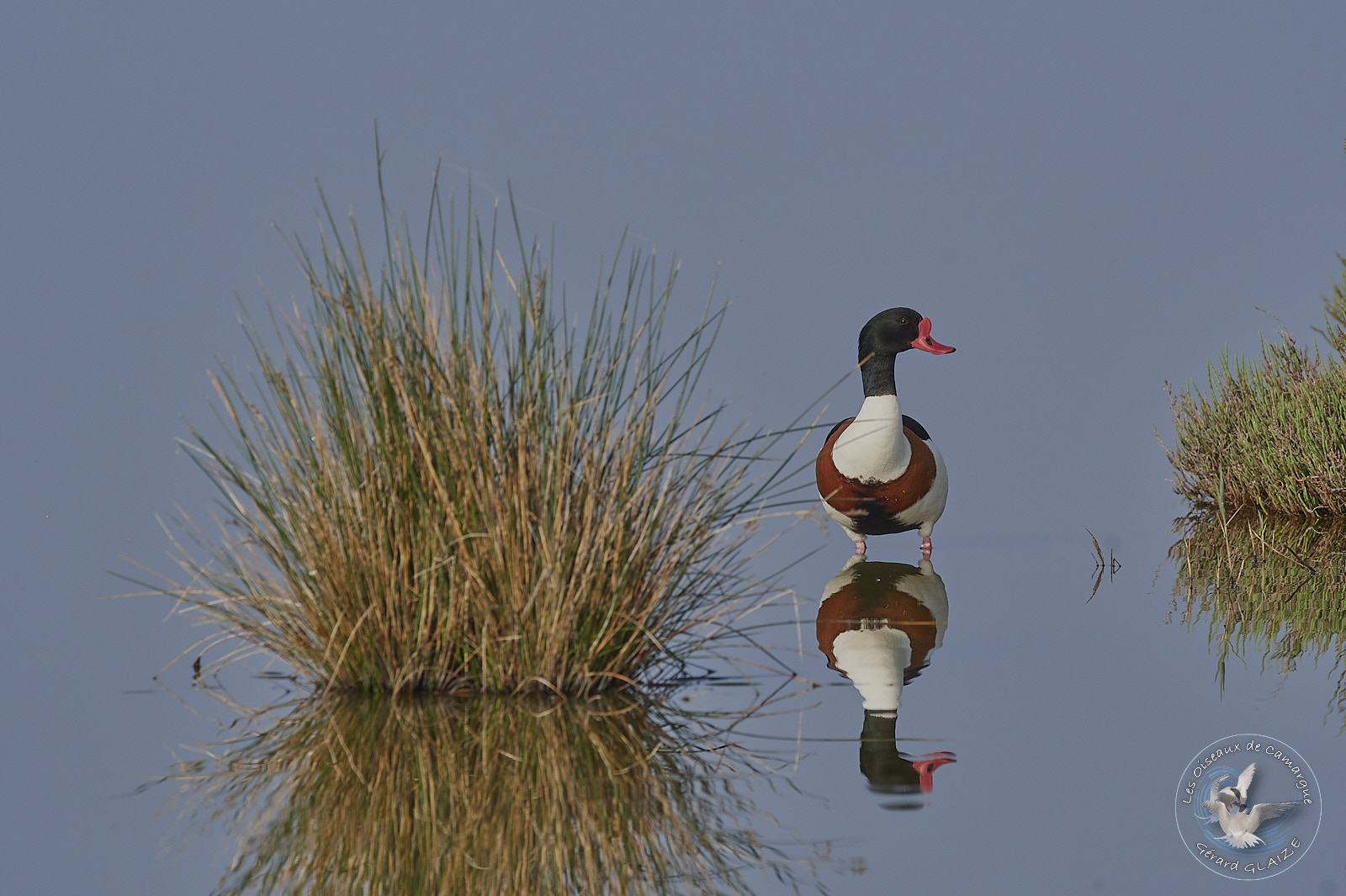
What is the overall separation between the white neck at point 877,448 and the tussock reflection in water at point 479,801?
3.27 m

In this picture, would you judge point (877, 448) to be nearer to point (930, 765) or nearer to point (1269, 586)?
point (1269, 586)

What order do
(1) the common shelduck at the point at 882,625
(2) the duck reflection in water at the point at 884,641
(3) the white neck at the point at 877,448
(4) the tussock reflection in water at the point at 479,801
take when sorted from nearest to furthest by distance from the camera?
(4) the tussock reflection in water at the point at 479,801, (2) the duck reflection in water at the point at 884,641, (1) the common shelduck at the point at 882,625, (3) the white neck at the point at 877,448

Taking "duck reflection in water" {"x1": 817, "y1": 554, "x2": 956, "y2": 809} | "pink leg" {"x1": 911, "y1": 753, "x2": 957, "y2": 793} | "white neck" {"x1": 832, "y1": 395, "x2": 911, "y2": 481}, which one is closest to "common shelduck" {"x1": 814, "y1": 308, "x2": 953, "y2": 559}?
"white neck" {"x1": 832, "y1": 395, "x2": 911, "y2": 481}

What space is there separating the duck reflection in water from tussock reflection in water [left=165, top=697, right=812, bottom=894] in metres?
0.49

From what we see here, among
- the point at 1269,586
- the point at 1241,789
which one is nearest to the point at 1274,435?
the point at 1269,586

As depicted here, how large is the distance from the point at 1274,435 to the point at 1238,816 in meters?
5.79

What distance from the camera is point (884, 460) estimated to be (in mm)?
6812

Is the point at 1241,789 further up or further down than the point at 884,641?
further down

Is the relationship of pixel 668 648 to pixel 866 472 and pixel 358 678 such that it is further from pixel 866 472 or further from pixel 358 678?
pixel 866 472

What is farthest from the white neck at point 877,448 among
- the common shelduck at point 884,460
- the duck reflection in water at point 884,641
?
the duck reflection in water at point 884,641

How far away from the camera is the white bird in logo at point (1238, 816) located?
3.11 meters

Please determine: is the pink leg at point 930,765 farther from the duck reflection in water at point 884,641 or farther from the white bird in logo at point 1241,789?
the white bird in logo at point 1241,789

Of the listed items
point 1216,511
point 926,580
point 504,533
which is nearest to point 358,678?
point 504,533

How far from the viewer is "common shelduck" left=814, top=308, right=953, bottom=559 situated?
686 centimetres
